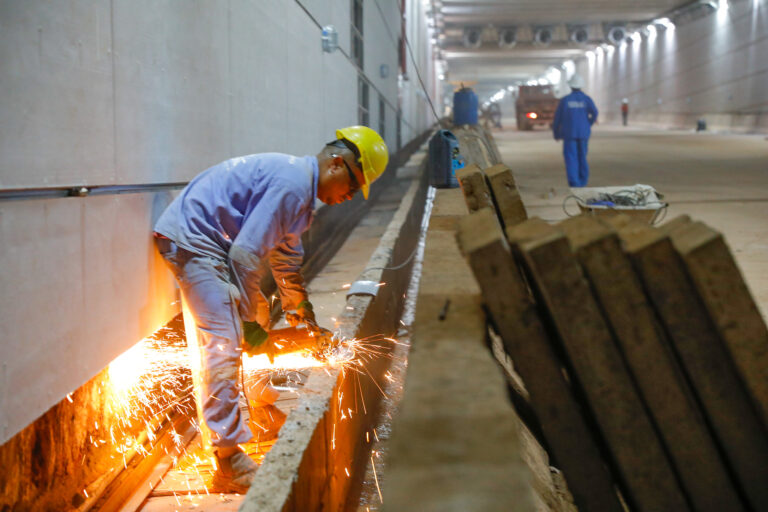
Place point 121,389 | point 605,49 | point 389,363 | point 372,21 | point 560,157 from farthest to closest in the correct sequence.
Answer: point 605,49 < point 560,157 < point 372,21 < point 389,363 < point 121,389

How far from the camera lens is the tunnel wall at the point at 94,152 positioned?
237 centimetres

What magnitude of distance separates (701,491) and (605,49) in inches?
1865

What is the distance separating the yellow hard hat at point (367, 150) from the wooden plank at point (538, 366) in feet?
5.56

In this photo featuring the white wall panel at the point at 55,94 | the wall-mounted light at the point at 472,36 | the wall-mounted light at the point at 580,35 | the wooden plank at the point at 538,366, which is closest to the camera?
the wooden plank at the point at 538,366

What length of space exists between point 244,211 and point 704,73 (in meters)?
30.2

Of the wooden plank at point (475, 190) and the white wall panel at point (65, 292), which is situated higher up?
the wooden plank at point (475, 190)

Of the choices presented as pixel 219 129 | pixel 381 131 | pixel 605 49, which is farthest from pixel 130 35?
pixel 605 49

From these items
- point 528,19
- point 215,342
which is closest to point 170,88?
point 215,342

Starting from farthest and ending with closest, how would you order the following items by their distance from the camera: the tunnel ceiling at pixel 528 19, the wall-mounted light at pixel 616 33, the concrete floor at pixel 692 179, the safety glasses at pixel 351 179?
the wall-mounted light at pixel 616 33 → the tunnel ceiling at pixel 528 19 → the concrete floor at pixel 692 179 → the safety glasses at pixel 351 179

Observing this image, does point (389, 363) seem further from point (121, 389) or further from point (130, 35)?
point (130, 35)

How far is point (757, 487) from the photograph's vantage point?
188cm

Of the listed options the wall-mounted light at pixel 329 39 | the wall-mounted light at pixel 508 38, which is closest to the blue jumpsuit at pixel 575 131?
the wall-mounted light at pixel 329 39

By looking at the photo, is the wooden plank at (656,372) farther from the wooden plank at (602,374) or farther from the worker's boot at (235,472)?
the worker's boot at (235,472)

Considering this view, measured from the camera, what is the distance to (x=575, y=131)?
34.8ft
